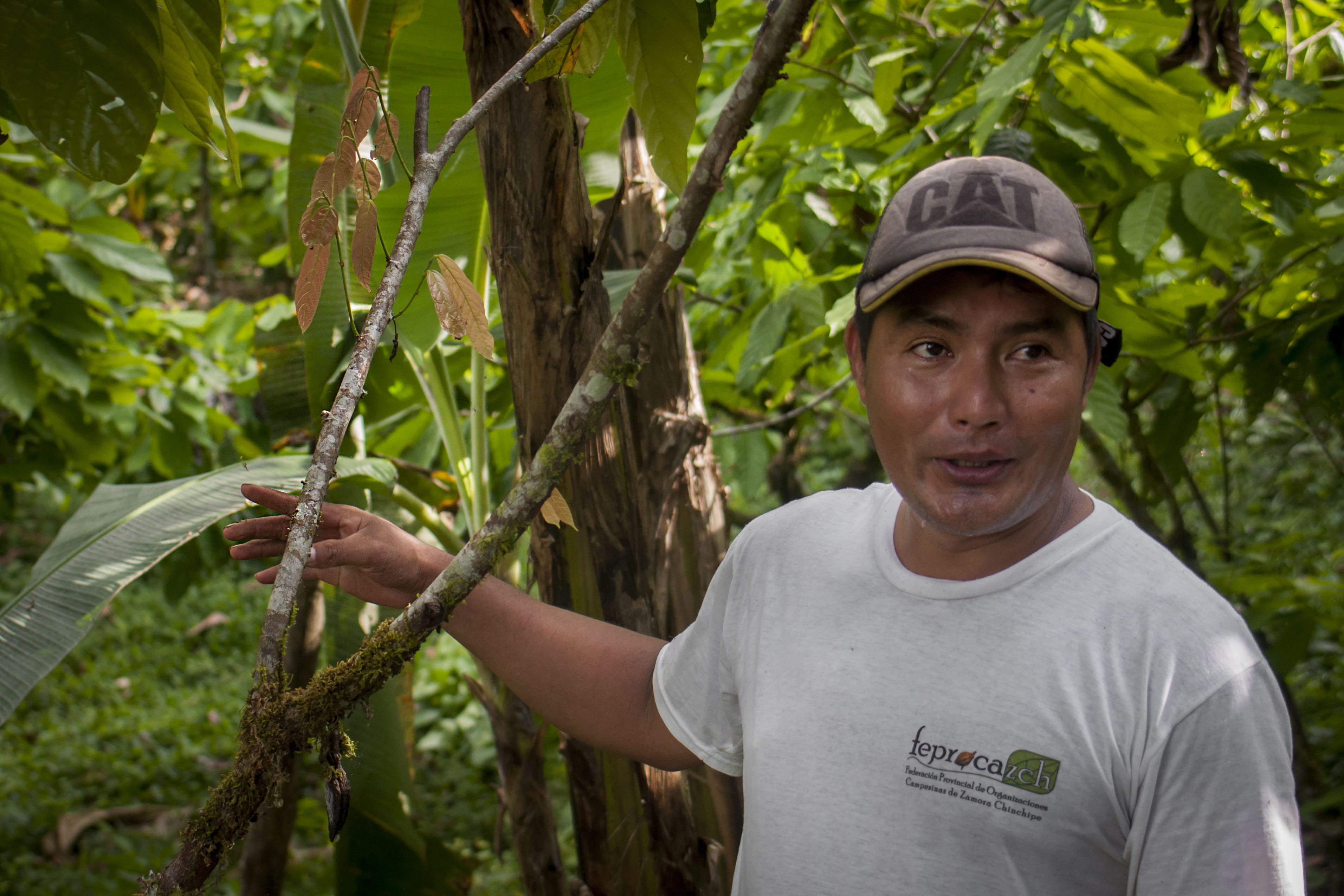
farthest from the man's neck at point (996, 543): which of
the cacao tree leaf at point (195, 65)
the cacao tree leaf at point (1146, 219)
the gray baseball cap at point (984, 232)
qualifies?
the cacao tree leaf at point (195, 65)

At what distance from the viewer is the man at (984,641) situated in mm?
860

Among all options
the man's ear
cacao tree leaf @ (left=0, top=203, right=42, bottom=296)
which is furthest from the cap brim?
cacao tree leaf @ (left=0, top=203, right=42, bottom=296)

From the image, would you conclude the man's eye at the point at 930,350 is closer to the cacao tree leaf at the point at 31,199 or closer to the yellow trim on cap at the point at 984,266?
the yellow trim on cap at the point at 984,266

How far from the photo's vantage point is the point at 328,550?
1.09 metres

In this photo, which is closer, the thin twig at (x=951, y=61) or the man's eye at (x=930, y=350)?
the man's eye at (x=930, y=350)

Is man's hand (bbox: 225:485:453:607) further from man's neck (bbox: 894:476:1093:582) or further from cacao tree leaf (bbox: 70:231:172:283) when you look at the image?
cacao tree leaf (bbox: 70:231:172:283)

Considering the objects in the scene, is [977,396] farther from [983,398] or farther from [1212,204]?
[1212,204]

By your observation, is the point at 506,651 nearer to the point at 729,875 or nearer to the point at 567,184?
the point at 567,184

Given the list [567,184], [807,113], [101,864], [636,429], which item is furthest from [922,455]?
[101,864]

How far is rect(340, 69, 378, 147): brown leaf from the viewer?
883 millimetres

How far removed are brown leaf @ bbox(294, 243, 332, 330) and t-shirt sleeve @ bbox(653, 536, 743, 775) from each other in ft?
2.08

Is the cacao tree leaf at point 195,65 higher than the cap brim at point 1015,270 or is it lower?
higher

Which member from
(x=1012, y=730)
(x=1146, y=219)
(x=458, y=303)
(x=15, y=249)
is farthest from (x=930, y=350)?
(x=15, y=249)

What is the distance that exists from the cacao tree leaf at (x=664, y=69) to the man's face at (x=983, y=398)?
0.31m
